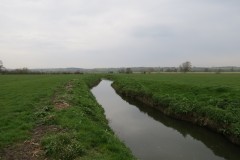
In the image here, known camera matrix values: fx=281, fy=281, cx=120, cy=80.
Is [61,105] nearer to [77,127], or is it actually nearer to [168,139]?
[77,127]

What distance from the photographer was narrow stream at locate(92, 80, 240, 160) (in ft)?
44.5

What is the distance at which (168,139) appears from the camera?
16281 millimetres

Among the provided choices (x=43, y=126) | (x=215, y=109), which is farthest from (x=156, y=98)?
(x=43, y=126)

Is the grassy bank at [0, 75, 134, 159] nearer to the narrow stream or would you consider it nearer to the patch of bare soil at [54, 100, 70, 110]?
the patch of bare soil at [54, 100, 70, 110]

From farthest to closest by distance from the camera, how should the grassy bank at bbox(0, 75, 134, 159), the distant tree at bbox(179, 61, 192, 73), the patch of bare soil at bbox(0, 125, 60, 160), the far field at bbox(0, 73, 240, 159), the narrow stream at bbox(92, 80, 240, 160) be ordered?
the distant tree at bbox(179, 61, 192, 73)
the narrow stream at bbox(92, 80, 240, 160)
the far field at bbox(0, 73, 240, 159)
the grassy bank at bbox(0, 75, 134, 159)
the patch of bare soil at bbox(0, 125, 60, 160)

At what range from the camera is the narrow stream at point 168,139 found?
13578mm

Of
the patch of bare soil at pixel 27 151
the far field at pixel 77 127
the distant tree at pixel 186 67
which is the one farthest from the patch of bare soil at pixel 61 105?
the distant tree at pixel 186 67

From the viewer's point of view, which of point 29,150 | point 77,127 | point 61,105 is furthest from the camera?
point 61,105

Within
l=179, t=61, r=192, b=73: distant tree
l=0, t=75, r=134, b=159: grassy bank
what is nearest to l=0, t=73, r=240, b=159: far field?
l=0, t=75, r=134, b=159: grassy bank

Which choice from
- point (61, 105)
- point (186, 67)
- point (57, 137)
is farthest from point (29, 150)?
point (186, 67)

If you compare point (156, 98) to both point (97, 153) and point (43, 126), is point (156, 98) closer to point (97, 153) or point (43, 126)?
point (43, 126)

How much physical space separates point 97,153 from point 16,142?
3.72 meters

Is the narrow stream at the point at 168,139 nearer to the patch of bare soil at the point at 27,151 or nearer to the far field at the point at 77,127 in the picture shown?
the far field at the point at 77,127

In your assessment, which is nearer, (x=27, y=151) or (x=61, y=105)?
(x=27, y=151)
